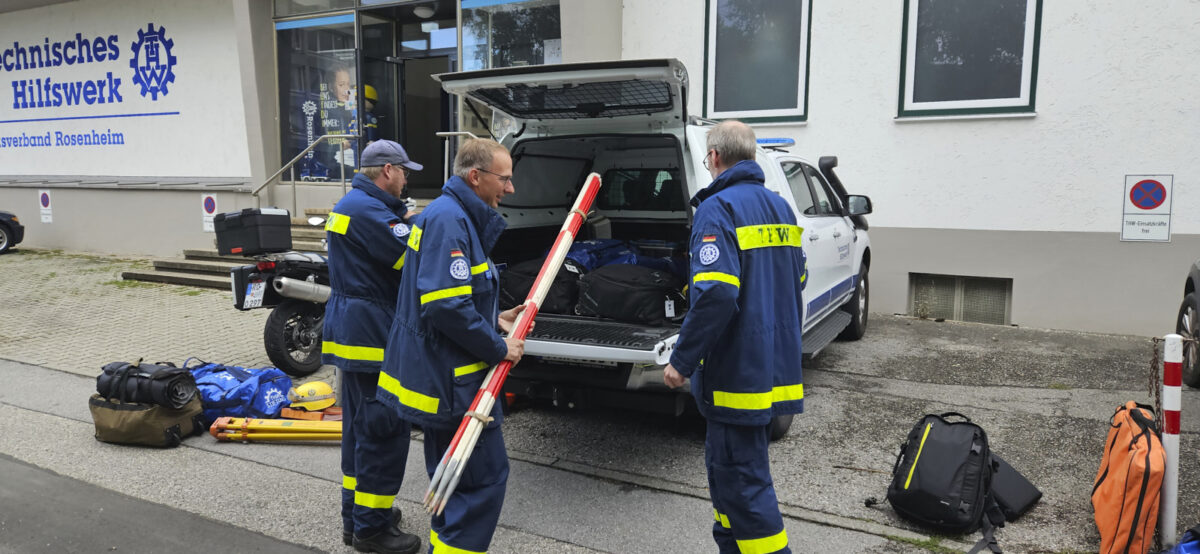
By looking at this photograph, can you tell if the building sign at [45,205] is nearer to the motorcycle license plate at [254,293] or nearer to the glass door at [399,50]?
the glass door at [399,50]

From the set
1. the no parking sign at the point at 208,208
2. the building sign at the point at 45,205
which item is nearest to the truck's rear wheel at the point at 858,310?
the no parking sign at the point at 208,208

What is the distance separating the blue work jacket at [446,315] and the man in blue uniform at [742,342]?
2.38ft

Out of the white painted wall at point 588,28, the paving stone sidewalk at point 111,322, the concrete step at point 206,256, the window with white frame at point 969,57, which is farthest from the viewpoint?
the concrete step at point 206,256

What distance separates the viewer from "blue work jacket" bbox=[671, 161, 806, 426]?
8.83 feet

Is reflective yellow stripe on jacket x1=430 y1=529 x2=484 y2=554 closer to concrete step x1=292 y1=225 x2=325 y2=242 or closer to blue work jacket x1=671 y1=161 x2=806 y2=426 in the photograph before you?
blue work jacket x1=671 y1=161 x2=806 y2=426

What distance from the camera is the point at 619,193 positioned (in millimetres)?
5801

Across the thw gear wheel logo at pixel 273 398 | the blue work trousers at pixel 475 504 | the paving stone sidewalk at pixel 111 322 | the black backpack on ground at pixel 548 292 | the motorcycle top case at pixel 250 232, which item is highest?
the motorcycle top case at pixel 250 232

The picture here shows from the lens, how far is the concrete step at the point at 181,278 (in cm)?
1026

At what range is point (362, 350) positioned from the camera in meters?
3.35

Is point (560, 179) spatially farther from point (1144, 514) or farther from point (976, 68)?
point (976, 68)

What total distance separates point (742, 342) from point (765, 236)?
394 millimetres

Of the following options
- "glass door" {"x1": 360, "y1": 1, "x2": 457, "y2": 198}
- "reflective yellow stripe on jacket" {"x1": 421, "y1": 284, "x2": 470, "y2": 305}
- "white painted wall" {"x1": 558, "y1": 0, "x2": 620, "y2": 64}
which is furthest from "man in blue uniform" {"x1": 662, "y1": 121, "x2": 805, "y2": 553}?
"glass door" {"x1": 360, "y1": 1, "x2": 457, "y2": 198}

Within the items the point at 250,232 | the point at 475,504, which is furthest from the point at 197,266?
the point at 475,504

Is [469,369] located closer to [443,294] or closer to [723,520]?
[443,294]
